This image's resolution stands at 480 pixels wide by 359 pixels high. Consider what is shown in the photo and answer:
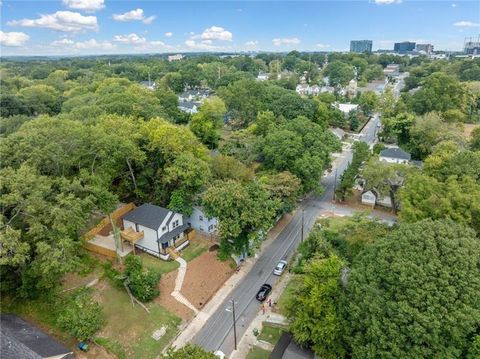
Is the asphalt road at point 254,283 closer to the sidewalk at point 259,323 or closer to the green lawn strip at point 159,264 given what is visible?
the sidewalk at point 259,323

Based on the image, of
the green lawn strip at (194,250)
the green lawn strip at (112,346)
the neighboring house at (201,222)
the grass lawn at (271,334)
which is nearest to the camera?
the green lawn strip at (112,346)

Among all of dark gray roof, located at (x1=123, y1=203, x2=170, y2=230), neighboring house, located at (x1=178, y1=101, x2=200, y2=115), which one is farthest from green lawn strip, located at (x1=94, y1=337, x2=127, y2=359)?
neighboring house, located at (x1=178, y1=101, x2=200, y2=115)

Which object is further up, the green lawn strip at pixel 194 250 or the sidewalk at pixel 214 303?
the green lawn strip at pixel 194 250

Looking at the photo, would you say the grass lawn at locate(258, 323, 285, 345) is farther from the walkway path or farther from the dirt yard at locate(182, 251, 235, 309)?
the walkway path

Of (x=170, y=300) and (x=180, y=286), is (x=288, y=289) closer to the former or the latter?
(x=180, y=286)

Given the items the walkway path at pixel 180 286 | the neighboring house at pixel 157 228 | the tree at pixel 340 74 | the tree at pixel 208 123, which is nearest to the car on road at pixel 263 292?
the walkway path at pixel 180 286

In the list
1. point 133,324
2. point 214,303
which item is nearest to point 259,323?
point 214,303

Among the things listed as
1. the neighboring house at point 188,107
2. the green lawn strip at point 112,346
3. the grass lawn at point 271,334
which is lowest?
the grass lawn at point 271,334
